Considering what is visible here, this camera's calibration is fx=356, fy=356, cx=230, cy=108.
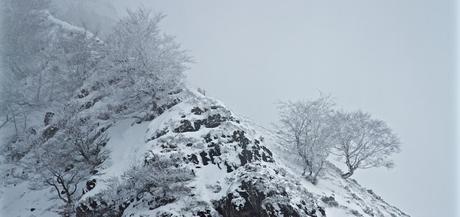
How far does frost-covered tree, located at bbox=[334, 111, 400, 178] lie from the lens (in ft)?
120

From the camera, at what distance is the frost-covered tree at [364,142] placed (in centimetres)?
3666

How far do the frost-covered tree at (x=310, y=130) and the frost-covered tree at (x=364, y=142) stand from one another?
214 centimetres

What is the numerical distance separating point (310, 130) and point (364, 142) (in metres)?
7.27

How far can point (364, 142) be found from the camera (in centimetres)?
3712

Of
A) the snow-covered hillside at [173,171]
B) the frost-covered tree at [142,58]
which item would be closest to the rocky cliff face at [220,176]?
the snow-covered hillside at [173,171]

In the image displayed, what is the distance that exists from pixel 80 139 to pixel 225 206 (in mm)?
13633

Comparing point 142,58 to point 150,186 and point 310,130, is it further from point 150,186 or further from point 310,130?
point 310,130

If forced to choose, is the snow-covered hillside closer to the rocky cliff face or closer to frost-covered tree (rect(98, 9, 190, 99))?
the rocky cliff face

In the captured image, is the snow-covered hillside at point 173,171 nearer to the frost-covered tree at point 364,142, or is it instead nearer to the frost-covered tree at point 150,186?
the frost-covered tree at point 150,186

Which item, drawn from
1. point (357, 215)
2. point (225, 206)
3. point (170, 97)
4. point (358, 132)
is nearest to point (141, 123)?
point (170, 97)

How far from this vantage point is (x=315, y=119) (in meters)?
34.4

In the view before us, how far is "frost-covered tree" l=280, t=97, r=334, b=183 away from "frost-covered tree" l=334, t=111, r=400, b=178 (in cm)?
214

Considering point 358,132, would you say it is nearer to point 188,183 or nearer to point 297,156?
point 297,156

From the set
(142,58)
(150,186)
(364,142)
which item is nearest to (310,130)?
(364,142)
